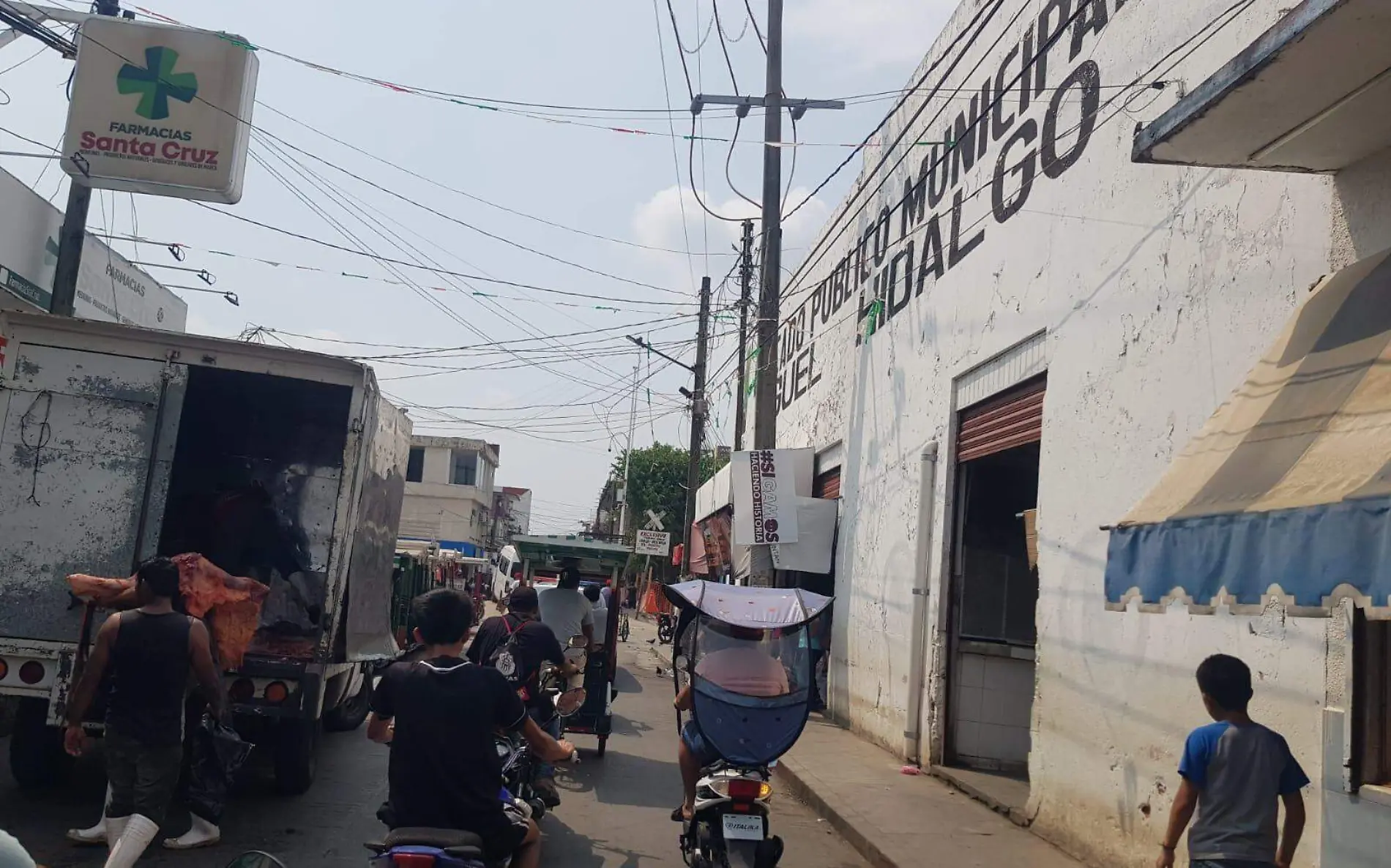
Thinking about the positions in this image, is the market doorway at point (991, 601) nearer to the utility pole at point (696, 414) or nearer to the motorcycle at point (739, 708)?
the motorcycle at point (739, 708)

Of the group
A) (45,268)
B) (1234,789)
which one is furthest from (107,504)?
(45,268)

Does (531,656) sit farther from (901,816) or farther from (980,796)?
(980,796)

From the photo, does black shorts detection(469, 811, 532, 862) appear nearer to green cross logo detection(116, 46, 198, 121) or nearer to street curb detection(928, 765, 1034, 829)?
street curb detection(928, 765, 1034, 829)

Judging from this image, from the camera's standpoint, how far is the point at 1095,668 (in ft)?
24.8

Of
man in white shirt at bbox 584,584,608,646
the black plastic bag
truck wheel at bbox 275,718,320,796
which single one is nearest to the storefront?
the black plastic bag

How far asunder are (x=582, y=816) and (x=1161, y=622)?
4.31 m

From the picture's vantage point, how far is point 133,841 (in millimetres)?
5551

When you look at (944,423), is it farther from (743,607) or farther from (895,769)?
(743,607)

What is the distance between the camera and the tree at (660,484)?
5816cm

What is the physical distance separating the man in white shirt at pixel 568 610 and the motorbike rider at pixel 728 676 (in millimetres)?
3692

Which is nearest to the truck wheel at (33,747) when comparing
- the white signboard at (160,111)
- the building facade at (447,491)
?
the white signboard at (160,111)

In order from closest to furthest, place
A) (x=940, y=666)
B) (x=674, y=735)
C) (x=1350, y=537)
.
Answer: (x=1350, y=537), (x=940, y=666), (x=674, y=735)

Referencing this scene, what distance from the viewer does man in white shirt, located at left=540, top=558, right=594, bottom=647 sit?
10.4 metres

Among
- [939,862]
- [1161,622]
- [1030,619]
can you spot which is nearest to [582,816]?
[939,862]
